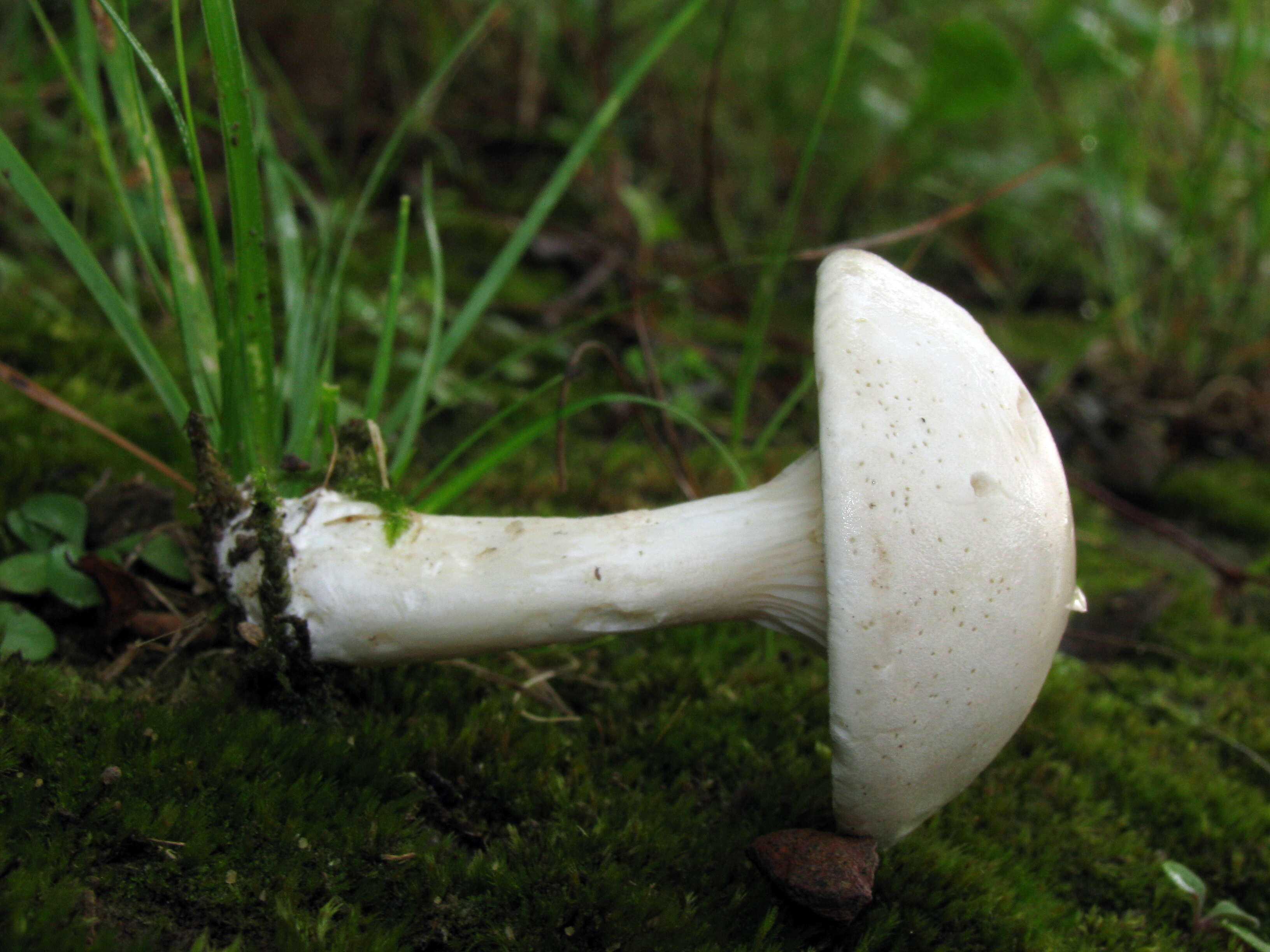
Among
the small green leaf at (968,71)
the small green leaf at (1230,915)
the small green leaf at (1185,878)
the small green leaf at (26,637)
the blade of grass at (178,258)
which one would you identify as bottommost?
the small green leaf at (1230,915)

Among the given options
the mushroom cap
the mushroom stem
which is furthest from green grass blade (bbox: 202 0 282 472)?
the mushroom cap

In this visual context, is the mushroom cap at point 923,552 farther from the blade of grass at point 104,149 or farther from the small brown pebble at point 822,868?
the blade of grass at point 104,149

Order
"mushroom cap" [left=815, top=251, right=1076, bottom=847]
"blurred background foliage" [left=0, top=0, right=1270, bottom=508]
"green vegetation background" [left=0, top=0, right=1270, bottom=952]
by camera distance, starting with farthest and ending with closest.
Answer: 1. "blurred background foliage" [left=0, top=0, right=1270, bottom=508]
2. "green vegetation background" [left=0, top=0, right=1270, bottom=952]
3. "mushroom cap" [left=815, top=251, right=1076, bottom=847]

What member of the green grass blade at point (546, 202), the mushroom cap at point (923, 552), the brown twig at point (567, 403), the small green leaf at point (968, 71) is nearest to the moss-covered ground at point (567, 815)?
the mushroom cap at point (923, 552)

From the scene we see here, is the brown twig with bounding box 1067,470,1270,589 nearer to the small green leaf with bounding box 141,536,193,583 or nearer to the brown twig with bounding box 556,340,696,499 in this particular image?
the brown twig with bounding box 556,340,696,499

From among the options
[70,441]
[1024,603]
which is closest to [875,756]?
[1024,603]

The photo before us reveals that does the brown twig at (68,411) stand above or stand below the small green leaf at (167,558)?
above

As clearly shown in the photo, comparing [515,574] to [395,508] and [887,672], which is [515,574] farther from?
[887,672]
